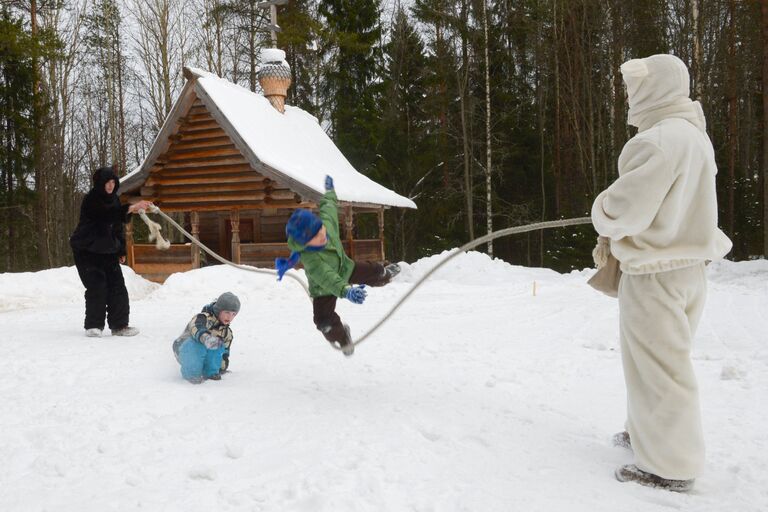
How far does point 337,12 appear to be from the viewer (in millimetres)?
25812

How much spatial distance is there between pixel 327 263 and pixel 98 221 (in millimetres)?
3521

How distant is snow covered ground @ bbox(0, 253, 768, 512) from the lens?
2711mm

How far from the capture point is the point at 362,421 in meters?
3.68

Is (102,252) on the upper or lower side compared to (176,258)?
upper

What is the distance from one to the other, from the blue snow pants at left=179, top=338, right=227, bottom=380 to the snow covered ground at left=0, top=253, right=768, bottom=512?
134 mm

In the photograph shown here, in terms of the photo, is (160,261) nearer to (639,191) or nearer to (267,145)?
(267,145)

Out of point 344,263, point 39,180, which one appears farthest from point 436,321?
point 39,180

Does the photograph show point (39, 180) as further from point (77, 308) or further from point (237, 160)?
point (77, 308)

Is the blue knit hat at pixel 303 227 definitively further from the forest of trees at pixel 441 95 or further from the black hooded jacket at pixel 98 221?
the forest of trees at pixel 441 95

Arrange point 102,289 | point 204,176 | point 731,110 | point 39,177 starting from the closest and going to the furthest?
1. point 102,289
2. point 204,176
3. point 731,110
4. point 39,177

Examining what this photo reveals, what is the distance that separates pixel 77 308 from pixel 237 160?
6547 mm

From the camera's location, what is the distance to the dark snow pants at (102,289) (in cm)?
630

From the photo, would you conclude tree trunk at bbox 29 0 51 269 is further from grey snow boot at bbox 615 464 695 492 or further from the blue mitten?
grey snow boot at bbox 615 464 695 492

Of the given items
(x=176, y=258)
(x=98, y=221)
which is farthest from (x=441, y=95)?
(x=98, y=221)
